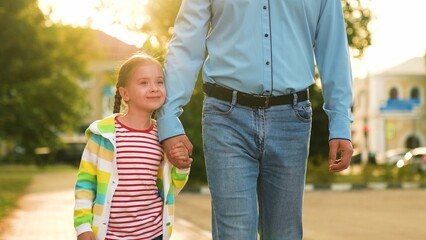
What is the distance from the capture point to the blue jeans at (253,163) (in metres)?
4.18

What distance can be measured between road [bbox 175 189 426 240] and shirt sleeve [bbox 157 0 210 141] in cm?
700

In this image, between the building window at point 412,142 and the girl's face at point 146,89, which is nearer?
the girl's face at point 146,89

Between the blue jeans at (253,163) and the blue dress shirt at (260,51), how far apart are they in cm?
12

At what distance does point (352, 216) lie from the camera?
15.1m

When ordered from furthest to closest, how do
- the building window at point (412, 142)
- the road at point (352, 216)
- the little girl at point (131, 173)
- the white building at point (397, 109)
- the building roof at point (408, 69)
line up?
the building window at point (412, 142)
the building roof at point (408, 69)
the white building at point (397, 109)
the road at point (352, 216)
the little girl at point (131, 173)

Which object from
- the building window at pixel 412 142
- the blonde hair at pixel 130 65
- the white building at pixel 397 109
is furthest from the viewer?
the building window at pixel 412 142

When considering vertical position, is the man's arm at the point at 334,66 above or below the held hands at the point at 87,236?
above

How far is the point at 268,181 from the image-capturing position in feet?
14.1

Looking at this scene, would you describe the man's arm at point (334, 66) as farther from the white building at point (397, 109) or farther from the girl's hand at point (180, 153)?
the white building at point (397, 109)

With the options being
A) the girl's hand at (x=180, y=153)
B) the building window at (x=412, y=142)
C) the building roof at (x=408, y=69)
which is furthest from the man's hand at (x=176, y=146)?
the building window at (x=412, y=142)

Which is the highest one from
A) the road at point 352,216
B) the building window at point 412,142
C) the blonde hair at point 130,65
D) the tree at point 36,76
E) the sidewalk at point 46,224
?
the tree at point 36,76

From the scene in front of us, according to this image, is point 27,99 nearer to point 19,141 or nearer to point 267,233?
point 19,141

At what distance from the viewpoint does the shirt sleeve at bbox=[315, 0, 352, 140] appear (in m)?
4.37

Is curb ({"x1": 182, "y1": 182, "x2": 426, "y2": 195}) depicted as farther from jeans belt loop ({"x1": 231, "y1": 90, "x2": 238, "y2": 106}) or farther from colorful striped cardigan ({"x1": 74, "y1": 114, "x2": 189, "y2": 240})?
jeans belt loop ({"x1": 231, "y1": 90, "x2": 238, "y2": 106})
